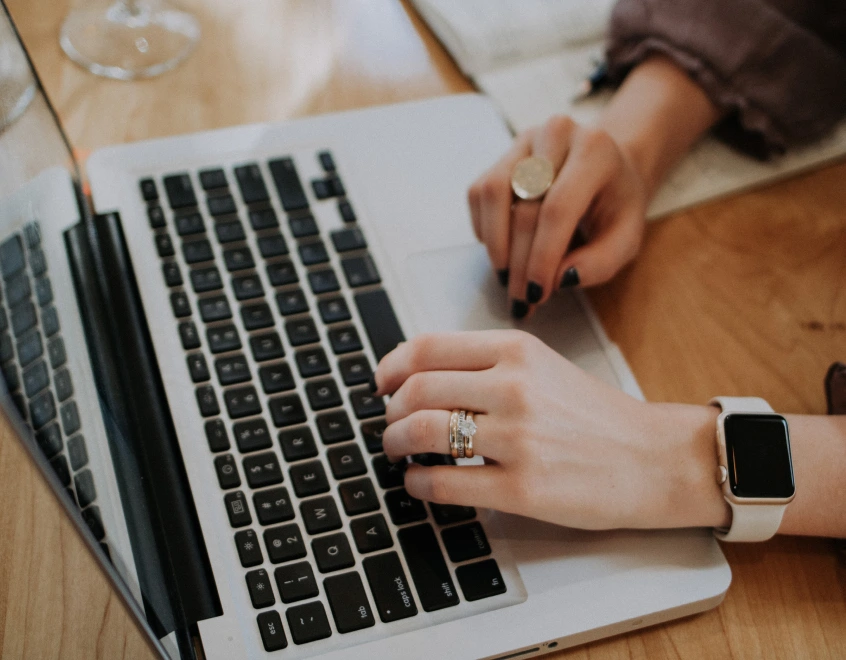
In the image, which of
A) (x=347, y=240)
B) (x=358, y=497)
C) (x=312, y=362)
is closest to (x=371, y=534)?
(x=358, y=497)

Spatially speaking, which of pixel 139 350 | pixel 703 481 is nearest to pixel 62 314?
pixel 139 350

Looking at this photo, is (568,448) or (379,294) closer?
(568,448)

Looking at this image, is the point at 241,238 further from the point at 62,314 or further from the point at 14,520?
the point at 14,520

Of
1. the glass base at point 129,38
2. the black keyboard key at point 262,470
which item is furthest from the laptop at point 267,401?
the glass base at point 129,38

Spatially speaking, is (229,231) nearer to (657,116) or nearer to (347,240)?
(347,240)

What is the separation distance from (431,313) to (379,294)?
0.14ft

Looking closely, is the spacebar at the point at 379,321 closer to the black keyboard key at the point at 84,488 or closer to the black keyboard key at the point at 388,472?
the black keyboard key at the point at 388,472

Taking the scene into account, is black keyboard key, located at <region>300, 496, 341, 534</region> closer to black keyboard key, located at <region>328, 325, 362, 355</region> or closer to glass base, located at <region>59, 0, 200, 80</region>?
black keyboard key, located at <region>328, 325, 362, 355</region>

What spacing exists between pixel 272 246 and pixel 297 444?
0.55 feet

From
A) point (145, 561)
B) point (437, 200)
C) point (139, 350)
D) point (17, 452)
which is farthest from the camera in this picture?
point (437, 200)

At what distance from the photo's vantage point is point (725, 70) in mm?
691

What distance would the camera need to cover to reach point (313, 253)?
59 centimetres

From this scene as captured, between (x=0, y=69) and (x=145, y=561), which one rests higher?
(x=0, y=69)

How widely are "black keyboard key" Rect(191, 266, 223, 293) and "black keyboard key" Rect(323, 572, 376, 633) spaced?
0.75 ft
